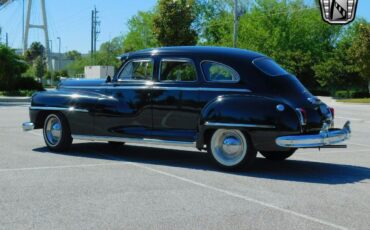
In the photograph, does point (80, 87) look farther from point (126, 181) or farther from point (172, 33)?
point (172, 33)

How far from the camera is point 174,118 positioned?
331 inches

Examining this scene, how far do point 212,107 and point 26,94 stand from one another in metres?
31.9

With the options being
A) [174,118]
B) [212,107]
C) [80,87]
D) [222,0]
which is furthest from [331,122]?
[222,0]

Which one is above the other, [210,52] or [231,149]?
[210,52]

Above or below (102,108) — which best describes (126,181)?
below

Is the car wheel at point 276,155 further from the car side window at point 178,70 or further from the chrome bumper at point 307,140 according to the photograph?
the car side window at point 178,70

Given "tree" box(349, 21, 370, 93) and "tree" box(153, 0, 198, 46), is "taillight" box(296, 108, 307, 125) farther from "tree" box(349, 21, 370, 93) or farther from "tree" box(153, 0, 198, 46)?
"tree" box(349, 21, 370, 93)

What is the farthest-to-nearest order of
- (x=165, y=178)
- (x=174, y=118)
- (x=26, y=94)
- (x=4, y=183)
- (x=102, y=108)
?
(x=26, y=94), (x=102, y=108), (x=174, y=118), (x=165, y=178), (x=4, y=183)

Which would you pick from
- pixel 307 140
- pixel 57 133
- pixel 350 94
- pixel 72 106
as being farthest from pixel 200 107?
pixel 350 94

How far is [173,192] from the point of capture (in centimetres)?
642

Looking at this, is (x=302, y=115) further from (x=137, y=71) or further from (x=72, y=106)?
(x=72, y=106)

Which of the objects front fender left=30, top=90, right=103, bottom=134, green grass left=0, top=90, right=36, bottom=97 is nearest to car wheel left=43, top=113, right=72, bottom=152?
front fender left=30, top=90, right=103, bottom=134

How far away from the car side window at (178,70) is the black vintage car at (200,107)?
0.05 feet

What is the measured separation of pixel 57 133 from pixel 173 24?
29843 mm
